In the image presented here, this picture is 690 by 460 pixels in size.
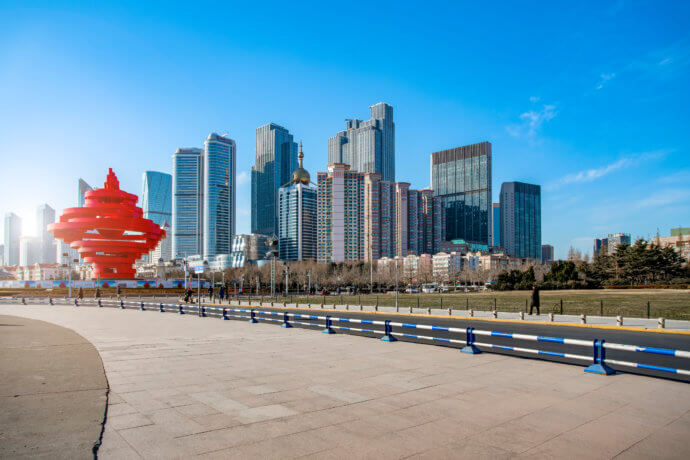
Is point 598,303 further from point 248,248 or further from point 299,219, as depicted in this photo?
point 248,248

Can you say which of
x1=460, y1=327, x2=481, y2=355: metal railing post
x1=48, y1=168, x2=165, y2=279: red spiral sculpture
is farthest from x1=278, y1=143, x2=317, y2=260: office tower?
x1=460, y1=327, x2=481, y2=355: metal railing post

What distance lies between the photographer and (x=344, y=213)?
15400cm

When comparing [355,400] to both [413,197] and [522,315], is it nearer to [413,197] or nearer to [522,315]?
[522,315]

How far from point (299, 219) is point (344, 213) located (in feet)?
124

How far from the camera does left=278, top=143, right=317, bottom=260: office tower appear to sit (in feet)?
613

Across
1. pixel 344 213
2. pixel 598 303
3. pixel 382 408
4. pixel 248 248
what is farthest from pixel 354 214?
pixel 382 408

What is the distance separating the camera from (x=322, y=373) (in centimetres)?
947

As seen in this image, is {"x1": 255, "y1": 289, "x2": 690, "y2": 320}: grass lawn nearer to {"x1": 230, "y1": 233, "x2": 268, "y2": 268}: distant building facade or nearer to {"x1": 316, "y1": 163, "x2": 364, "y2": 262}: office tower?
{"x1": 316, "y1": 163, "x2": 364, "y2": 262}: office tower

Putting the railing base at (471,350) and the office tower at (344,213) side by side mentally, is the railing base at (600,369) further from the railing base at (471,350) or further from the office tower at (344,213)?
the office tower at (344,213)

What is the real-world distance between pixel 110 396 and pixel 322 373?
4.02 m

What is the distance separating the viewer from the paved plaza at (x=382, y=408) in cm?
523

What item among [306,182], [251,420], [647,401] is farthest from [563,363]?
[306,182]

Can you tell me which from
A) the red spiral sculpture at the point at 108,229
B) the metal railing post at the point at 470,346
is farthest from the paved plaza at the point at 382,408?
the red spiral sculpture at the point at 108,229

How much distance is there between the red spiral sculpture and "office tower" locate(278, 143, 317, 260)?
113 metres
